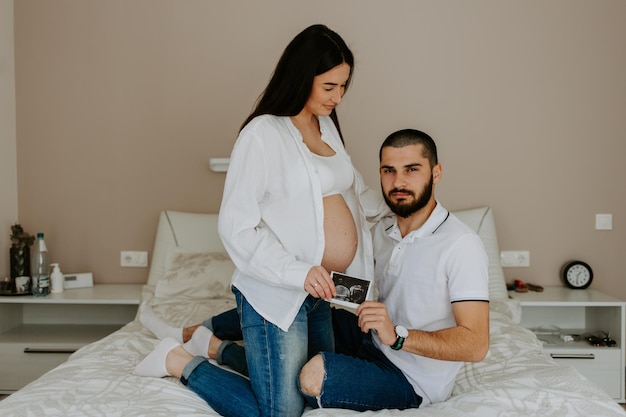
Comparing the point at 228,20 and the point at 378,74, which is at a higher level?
the point at 228,20

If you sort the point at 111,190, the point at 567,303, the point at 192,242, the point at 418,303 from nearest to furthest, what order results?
1. the point at 418,303
2. the point at 567,303
3. the point at 192,242
4. the point at 111,190

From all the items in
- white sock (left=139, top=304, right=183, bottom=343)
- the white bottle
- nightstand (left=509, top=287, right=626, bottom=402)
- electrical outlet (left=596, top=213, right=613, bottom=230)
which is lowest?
nightstand (left=509, top=287, right=626, bottom=402)

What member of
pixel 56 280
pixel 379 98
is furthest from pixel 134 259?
pixel 379 98

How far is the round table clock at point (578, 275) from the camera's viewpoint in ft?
10.9

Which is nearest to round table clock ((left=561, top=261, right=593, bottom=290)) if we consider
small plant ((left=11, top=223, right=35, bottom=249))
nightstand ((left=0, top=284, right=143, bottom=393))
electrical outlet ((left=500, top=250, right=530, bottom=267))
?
electrical outlet ((left=500, top=250, right=530, bottom=267))

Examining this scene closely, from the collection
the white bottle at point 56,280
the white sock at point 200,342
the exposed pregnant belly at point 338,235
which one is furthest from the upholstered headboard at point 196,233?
the exposed pregnant belly at point 338,235

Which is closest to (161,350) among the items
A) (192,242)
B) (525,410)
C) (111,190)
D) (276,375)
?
(276,375)

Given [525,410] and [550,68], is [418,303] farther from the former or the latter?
[550,68]

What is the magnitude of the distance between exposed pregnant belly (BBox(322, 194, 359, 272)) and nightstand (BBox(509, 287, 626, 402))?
145 centimetres

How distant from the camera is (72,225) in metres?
3.53

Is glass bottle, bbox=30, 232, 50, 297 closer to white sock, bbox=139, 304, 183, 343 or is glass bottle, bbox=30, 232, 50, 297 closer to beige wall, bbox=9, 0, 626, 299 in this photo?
beige wall, bbox=9, 0, 626, 299

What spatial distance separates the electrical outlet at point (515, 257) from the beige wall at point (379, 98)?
39 mm

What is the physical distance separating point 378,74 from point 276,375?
2147 millimetres

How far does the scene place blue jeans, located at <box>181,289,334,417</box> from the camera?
168 cm
